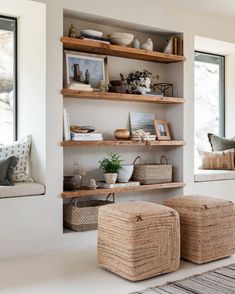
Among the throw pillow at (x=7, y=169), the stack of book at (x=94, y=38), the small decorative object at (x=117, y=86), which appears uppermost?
the stack of book at (x=94, y=38)

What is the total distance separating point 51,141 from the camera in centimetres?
352

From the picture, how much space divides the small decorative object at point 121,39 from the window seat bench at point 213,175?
172 cm

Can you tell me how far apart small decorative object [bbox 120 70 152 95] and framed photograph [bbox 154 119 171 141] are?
437 millimetres

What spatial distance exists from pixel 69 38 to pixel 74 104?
0.69m

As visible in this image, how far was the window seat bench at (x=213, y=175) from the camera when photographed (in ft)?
15.0

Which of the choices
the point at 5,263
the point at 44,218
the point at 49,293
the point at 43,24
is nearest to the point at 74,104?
the point at 43,24

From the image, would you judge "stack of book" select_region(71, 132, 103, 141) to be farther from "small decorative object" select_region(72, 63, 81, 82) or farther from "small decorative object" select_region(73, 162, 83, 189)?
"small decorative object" select_region(72, 63, 81, 82)

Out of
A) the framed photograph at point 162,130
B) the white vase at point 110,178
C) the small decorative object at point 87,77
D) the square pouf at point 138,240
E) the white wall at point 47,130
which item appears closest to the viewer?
the square pouf at point 138,240

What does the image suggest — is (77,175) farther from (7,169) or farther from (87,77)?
(87,77)

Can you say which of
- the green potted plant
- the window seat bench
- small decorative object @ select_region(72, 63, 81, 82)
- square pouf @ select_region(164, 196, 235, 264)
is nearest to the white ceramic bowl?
small decorative object @ select_region(72, 63, 81, 82)

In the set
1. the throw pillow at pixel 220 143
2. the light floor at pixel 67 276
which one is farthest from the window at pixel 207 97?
the light floor at pixel 67 276

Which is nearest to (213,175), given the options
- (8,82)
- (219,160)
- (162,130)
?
(219,160)

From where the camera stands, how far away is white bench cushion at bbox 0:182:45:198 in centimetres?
325

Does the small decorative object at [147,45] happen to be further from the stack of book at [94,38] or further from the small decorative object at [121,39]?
the stack of book at [94,38]
